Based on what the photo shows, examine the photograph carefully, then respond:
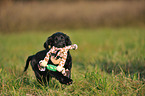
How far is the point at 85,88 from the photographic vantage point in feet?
8.71

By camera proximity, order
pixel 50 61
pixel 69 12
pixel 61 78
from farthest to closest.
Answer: pixel 69 12
pixel 50 61
pixel 61 78

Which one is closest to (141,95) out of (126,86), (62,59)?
(126,86)

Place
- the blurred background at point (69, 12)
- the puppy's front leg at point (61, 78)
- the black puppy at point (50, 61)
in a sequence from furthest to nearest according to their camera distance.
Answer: the blurred background at point (69, 12)
the black puppy at point (50, 61)
the puppy's front leg at point (61, 78)

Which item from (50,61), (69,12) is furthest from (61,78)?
(69,12)

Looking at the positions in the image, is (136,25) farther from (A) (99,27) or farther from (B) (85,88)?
(B) (85,88)

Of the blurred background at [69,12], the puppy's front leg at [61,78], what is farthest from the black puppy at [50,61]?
the blurred background at [69,12]

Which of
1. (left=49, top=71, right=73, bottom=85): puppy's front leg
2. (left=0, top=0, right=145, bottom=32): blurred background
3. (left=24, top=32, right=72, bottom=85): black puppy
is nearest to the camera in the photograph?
(left=49, top=71, right=73, bottom=85): puppy's front leg

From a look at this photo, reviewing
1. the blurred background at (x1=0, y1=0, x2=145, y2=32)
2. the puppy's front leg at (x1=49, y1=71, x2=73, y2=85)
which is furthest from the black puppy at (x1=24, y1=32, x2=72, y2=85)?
the blurred background at (x1=0, y1=0, x2=145, y2=32)

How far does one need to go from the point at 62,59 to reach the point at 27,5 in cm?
1173

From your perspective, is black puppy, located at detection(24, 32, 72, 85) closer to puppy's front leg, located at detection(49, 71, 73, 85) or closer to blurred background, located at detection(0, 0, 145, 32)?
puppy's front leg, located at detection(49, 71, 73, 85)

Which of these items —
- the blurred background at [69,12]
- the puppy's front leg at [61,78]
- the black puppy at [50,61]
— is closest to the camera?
the puppy's front leg at [61,78]

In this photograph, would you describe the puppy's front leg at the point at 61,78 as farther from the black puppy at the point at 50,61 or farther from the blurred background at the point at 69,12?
the blurred background at the point at 69,12

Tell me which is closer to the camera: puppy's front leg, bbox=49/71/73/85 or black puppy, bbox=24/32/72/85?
puppy's front leg, bbox=49/71/73/85

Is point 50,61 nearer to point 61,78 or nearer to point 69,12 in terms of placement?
point 61,78
